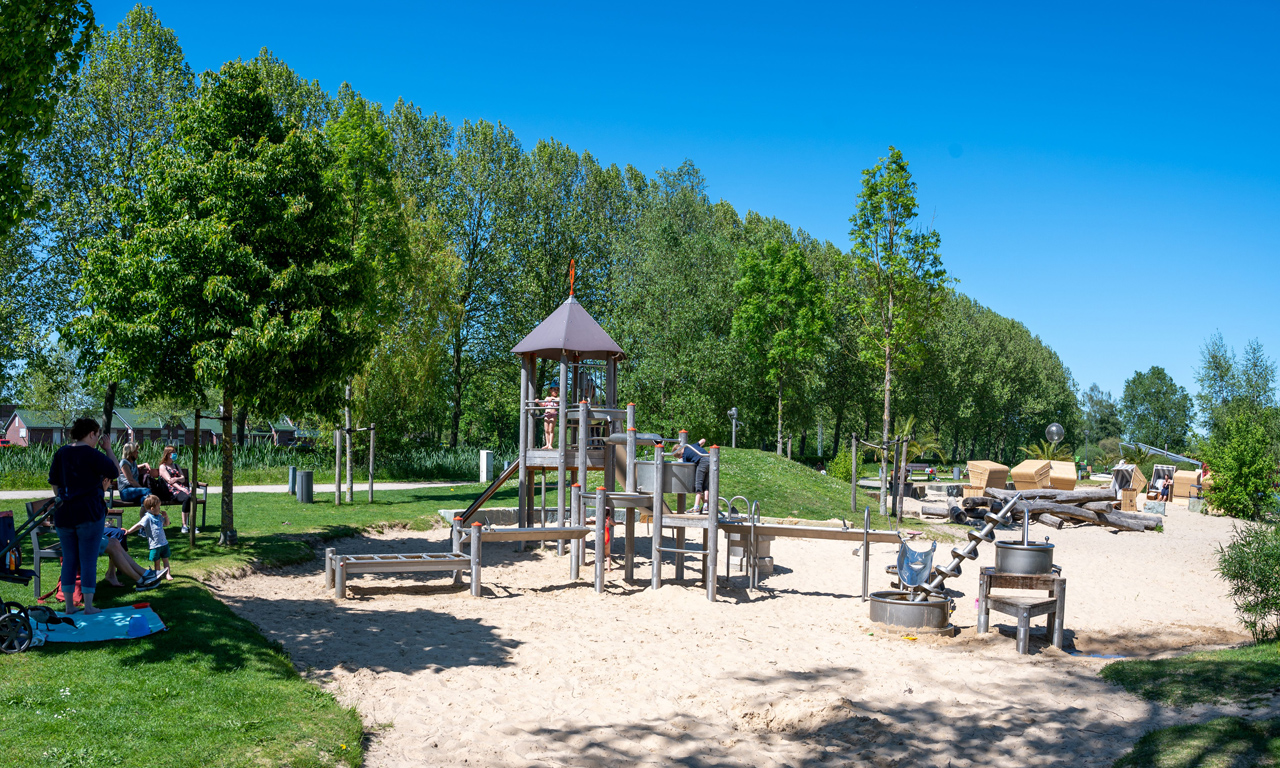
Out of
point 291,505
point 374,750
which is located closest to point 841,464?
point 291,505

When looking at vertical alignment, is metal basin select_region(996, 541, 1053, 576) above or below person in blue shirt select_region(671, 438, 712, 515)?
below

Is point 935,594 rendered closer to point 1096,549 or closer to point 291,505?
point 1096,549

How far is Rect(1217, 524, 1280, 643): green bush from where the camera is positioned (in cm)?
915

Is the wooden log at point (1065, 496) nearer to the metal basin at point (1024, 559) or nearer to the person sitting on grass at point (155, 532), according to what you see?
the metal basin at point (1024, 559)

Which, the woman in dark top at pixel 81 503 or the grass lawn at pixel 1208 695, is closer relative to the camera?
the grass lawn at pixel 1208 695

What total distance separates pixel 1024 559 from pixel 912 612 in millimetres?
1566

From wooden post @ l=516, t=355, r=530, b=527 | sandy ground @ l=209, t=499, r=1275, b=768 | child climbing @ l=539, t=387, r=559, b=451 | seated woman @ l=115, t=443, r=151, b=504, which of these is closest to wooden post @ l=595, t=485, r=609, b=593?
sandy ground @ l=209, t=499, r=1275, b=768

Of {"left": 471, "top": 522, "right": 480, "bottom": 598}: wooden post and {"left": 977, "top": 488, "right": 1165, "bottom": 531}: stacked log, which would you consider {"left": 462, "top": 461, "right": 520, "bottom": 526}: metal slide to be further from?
{"left": 977, "top": 488, "right": 1165, "bottom": 531}: stacked log

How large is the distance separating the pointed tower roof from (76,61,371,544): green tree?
3.71 m

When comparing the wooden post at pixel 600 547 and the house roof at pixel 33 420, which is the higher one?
the house roof at pixel 33 420

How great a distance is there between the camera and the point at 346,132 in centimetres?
1995

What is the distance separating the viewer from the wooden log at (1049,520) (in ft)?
77.2

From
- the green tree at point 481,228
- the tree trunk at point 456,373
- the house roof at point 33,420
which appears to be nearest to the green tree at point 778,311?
the green tree at point 481,228

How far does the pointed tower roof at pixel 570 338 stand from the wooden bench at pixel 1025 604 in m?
8.51
